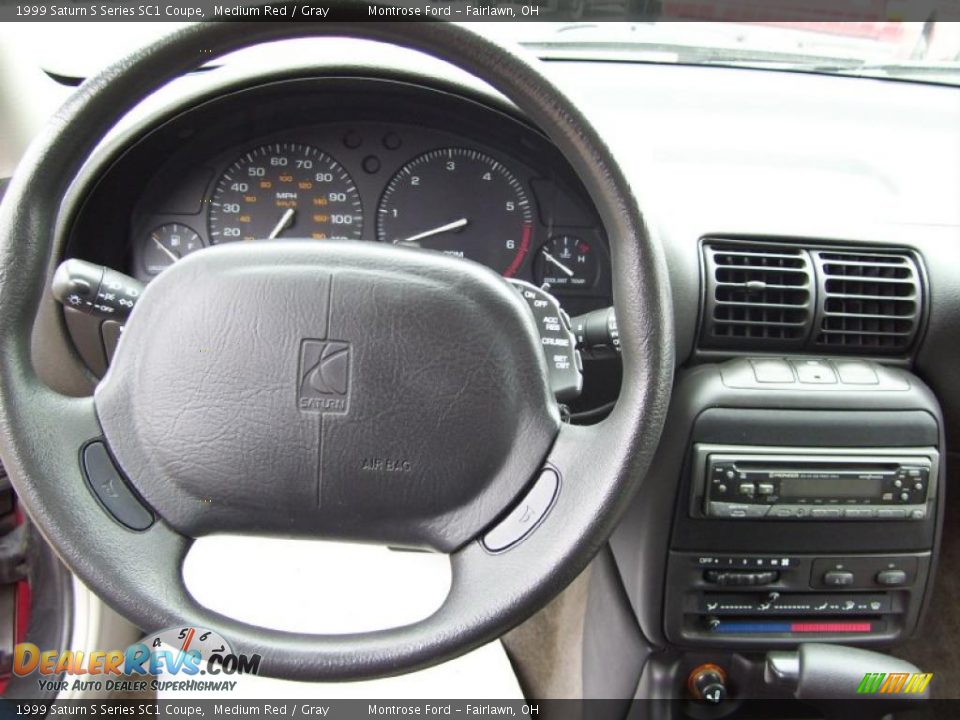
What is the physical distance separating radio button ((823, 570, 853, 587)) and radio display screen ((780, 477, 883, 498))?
0.45 feet

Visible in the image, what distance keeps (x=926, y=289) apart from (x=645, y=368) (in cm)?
65

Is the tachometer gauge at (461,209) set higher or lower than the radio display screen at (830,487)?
higher

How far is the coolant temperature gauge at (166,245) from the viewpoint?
1.35 metres

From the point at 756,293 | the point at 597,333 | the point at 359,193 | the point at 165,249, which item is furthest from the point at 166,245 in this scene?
the point at 756,293

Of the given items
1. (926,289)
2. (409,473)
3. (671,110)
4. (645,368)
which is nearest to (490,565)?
(409,473)

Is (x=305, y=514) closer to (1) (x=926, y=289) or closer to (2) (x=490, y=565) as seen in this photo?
(2) (x=490, y=565)

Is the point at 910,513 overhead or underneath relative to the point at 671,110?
underneath

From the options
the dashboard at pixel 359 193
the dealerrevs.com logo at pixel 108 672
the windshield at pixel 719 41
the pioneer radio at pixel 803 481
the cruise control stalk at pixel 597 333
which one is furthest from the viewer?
the dealerrevs.com logo at pixel 108 672

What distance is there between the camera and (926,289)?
119 cm

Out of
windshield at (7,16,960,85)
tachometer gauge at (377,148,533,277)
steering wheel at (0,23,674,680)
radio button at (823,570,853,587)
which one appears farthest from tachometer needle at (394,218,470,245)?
radio button at (823,570,853,587)

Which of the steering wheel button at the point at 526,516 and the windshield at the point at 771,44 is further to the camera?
the windshield at the point at 771,44

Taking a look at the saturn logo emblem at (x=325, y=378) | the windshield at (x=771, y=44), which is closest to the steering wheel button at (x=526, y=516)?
the saturn logo emblem at (x=325, y=378)

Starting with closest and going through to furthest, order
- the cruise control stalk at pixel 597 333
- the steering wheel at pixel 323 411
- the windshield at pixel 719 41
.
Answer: the steering wheel at pixel 323 411, the cruise control stalk at pixel 597 333, the windshield at pixel 719 41

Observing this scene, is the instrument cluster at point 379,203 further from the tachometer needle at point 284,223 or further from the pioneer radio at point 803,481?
the pioneer radio at point 803,481
